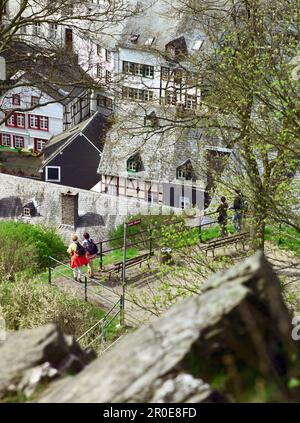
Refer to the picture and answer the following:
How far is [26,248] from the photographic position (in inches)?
912

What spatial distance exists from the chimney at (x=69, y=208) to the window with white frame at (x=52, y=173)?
15.3 metres

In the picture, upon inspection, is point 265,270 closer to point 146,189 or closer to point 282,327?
point 282,327

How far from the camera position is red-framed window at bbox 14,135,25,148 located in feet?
183

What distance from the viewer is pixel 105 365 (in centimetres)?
521

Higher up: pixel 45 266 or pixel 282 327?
pixel 282 327

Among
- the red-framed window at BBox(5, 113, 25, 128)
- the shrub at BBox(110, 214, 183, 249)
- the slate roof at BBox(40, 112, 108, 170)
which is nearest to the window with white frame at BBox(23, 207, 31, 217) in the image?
the shrub at BBox(110, 214, 183, 249)

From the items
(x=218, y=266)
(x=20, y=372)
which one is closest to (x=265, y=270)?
(x=20, y=372)

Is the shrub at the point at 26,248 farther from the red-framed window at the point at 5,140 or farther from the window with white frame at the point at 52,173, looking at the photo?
the red-framed window at the point at 5,140

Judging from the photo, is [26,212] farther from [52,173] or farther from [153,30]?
[153,30]

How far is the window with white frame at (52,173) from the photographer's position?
46.4 m

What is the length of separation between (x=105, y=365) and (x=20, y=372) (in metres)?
0.86

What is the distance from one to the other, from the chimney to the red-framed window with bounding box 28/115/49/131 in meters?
24.1

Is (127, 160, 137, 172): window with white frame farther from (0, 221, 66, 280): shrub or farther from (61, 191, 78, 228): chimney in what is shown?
(0, 221, 66, 280): shrub

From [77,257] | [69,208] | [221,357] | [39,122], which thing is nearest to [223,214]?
[77,257]
